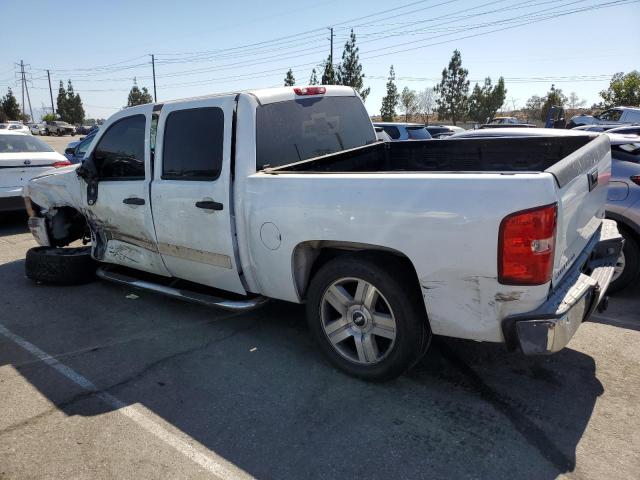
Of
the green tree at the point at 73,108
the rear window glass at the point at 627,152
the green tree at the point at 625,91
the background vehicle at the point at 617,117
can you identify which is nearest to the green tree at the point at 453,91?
the green tree at the point at 625,91

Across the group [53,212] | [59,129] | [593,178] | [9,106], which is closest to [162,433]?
[593,178]

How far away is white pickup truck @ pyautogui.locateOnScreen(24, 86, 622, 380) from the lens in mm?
2559

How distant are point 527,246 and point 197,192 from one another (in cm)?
251

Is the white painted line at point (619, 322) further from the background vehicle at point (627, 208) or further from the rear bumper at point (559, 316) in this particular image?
the rear bumper at point (559, 316)

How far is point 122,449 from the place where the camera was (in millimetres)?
2748

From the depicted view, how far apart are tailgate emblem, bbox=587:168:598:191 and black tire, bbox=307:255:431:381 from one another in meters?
1.34

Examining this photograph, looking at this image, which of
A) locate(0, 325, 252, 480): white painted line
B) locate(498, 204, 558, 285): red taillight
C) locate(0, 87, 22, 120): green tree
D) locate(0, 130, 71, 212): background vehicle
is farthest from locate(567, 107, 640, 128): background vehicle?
locate(0, 87, 22, 120): green tree

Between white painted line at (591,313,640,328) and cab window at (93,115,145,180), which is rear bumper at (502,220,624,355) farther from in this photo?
cab window at (93,115,145,180)

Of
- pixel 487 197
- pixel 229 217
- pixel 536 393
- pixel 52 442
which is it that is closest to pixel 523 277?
pixel 487 197

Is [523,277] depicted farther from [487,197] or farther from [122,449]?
[122,449]

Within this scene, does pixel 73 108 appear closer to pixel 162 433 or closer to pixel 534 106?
pixel 534 106

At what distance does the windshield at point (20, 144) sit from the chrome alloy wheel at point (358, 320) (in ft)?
25.6

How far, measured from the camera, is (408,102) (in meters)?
68.3

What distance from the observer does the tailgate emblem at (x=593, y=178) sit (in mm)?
3186
